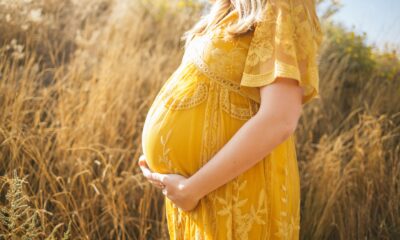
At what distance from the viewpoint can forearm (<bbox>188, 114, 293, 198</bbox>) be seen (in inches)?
40.7

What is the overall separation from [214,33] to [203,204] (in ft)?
1.77

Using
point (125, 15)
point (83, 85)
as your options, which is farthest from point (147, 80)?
point (125, 15)

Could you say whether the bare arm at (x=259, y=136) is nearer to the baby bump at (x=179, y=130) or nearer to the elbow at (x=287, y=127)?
the elbow at (x=287, y=127)

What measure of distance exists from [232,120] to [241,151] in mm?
153

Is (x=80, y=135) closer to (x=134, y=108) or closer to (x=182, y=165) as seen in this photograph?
(x=134, y=108)

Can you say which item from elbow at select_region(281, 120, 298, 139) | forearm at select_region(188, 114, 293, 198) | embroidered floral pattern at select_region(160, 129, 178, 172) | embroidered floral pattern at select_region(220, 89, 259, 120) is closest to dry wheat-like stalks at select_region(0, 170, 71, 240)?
embroidered floral pattern at select_region(160, 129, 178, 172)

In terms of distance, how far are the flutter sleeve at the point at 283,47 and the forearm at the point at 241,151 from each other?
12cm

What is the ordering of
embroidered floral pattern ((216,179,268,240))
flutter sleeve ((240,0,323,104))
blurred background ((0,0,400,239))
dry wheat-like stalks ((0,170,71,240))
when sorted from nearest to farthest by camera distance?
flutter sleeve ((240,0,323,104)) → embroidered floral pattern ((216,179,268,240)) → dry wheat-like stalks ((0,170,71,240)) → blurred background ((0,0,400,239))

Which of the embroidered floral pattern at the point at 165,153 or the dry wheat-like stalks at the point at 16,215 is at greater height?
the embroidered floral pattern at the point at 165,153

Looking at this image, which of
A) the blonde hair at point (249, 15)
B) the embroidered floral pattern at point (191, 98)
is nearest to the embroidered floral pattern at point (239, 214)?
the embroidered floral pattern at point (191, 98)

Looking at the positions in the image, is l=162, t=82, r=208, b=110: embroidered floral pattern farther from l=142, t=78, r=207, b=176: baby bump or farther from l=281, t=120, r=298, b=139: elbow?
l=281, t=120, r=298, b=139: elbow

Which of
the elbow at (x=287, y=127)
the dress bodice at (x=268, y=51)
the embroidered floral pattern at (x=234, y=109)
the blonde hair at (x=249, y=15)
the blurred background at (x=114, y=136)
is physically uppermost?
the blonde hair at (x=249, y=15)

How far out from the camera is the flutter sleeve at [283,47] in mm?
1020

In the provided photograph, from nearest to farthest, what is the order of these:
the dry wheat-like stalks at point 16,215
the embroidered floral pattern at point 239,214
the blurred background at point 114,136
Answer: the embroidered floral pattern at point 239,214 < the dry wheat-like stalks at point 16,215 < the blurred background at point 114,136
